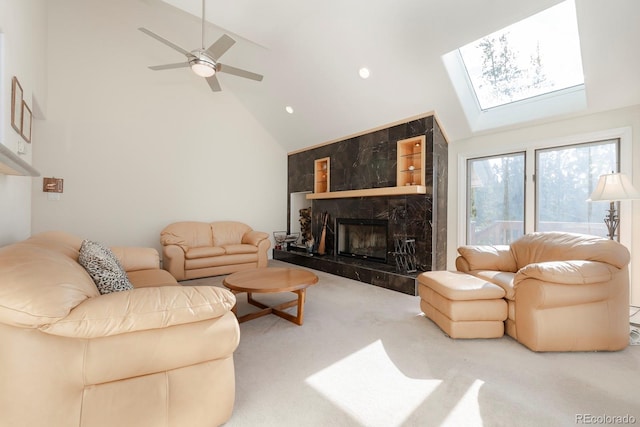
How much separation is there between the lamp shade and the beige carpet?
4.22 feet

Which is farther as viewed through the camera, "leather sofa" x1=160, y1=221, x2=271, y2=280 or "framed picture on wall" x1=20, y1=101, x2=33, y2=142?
"leather sofa" x1=160, y1=221, x2=271, y2=280

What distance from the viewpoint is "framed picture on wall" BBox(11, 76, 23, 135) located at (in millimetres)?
2332

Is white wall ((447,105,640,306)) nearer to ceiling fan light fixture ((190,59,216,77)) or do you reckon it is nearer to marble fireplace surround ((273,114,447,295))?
marble fireplace surround ((273,114,447,295))

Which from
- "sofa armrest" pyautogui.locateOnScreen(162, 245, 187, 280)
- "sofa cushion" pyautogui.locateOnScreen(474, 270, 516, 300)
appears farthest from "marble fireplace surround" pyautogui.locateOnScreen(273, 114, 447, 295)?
"sofa armrest" pyautogui.locateOnScreen(162, 245, 187, 280)

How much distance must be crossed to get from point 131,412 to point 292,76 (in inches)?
183

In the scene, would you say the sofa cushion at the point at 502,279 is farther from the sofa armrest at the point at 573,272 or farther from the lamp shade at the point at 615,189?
the lamp shade at the point at 615,189

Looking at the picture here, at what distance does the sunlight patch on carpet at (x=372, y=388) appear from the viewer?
61.1 inches

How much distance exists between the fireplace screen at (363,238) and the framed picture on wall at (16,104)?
434cm

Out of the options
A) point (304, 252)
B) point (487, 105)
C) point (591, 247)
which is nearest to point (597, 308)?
point (591, 247)

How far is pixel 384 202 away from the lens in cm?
466

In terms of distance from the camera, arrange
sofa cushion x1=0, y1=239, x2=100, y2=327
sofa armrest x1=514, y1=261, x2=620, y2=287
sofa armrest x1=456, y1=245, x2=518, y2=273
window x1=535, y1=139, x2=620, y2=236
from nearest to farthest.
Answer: sofa cushion x1=0, y1=239, x2=100, y2=327 → sofa armrest x1=514, y1=261, x2=620, y2=287 → sofa armrest x1=456, y1=245, x2=518, y2=273 → window x1=535, y1=139, x2=620, y2=236

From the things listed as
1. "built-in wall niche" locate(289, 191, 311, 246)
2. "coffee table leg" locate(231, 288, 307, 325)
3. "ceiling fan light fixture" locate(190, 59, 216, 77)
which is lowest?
"coffee table leg" locate(231, 288, 307, 325)

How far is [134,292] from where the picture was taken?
134 centimetres

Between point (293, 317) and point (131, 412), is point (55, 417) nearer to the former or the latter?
point (131, 412)
